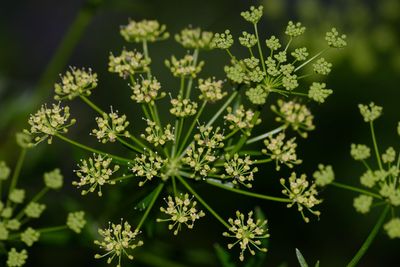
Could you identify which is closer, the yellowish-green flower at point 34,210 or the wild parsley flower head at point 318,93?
the wild parsley flower head at point 318,93

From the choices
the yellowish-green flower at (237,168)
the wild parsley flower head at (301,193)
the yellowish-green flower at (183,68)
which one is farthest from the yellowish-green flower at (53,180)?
the wild parsley flower head at (301,193)

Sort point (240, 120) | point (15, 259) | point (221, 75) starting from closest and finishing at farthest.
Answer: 1. point (240, 120)
2. point (15, 259)
3. point (221, 75)

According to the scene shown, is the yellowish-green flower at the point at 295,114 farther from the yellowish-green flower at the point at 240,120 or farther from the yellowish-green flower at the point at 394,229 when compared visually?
the yellowish-green flower at the point at 394,229

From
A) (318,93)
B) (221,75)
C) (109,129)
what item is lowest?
(109,129)

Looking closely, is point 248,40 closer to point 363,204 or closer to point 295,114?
point 295,114

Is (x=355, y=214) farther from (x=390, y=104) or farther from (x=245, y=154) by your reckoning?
(x=245, y=154)

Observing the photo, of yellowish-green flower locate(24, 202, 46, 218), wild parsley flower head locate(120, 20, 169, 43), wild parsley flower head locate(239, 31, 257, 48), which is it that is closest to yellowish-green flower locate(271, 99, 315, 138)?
wild parsley flower head locate(239, 31, 257, 48)

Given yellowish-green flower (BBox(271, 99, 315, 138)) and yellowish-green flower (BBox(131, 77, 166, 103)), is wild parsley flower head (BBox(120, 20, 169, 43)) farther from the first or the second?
yellowish-green flower (BBox(271, 99, 315, 138))

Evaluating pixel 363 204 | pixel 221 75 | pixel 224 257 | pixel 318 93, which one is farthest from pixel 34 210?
pixel 221 75
